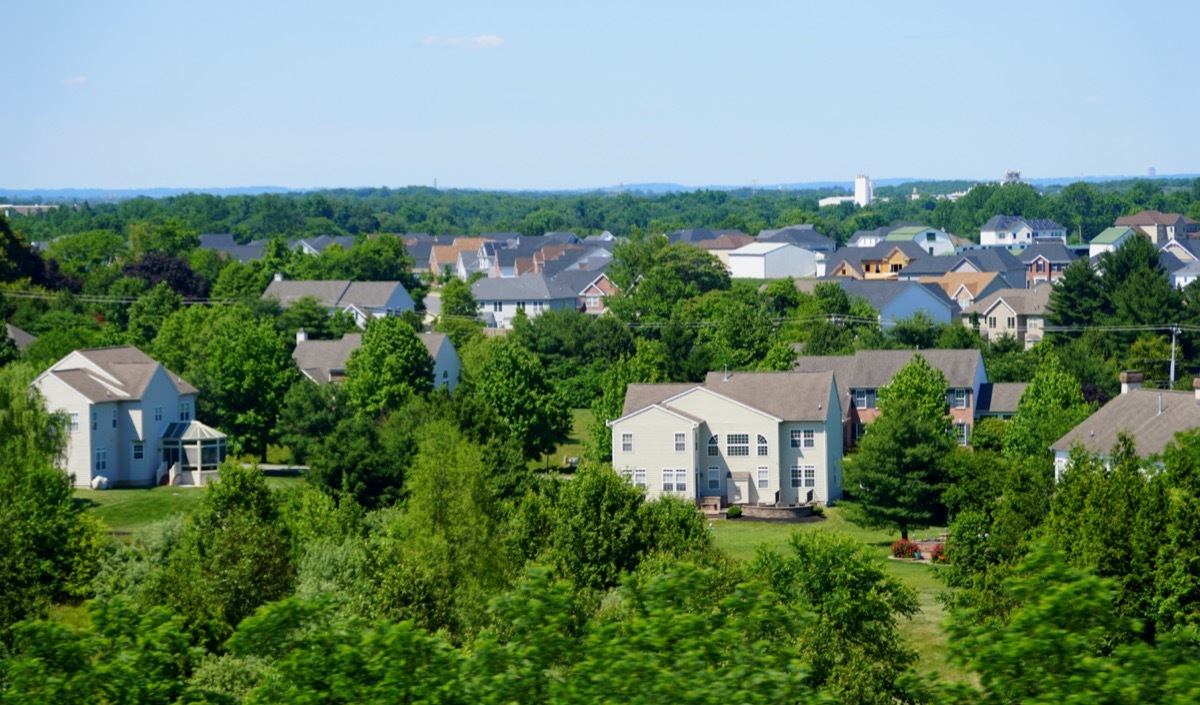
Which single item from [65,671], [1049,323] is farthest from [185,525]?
[1049,323]

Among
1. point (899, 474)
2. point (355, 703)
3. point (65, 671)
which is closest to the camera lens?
point (355, 703)

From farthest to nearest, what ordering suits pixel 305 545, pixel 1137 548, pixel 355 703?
pixel 305 545, pixel 1137 548, pixel 355 703

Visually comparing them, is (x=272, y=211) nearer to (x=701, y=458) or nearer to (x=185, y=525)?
(x=701, y=458)

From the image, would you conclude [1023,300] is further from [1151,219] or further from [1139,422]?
[1151,219]

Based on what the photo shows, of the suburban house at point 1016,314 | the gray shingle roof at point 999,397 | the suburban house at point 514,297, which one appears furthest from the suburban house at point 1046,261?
the gray shingle roof at point 999,397

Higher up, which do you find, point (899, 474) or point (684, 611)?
point (684, 611)

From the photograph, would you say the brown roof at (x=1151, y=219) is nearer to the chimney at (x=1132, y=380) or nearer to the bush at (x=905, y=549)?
the chimney at (x=1132, y=380)
